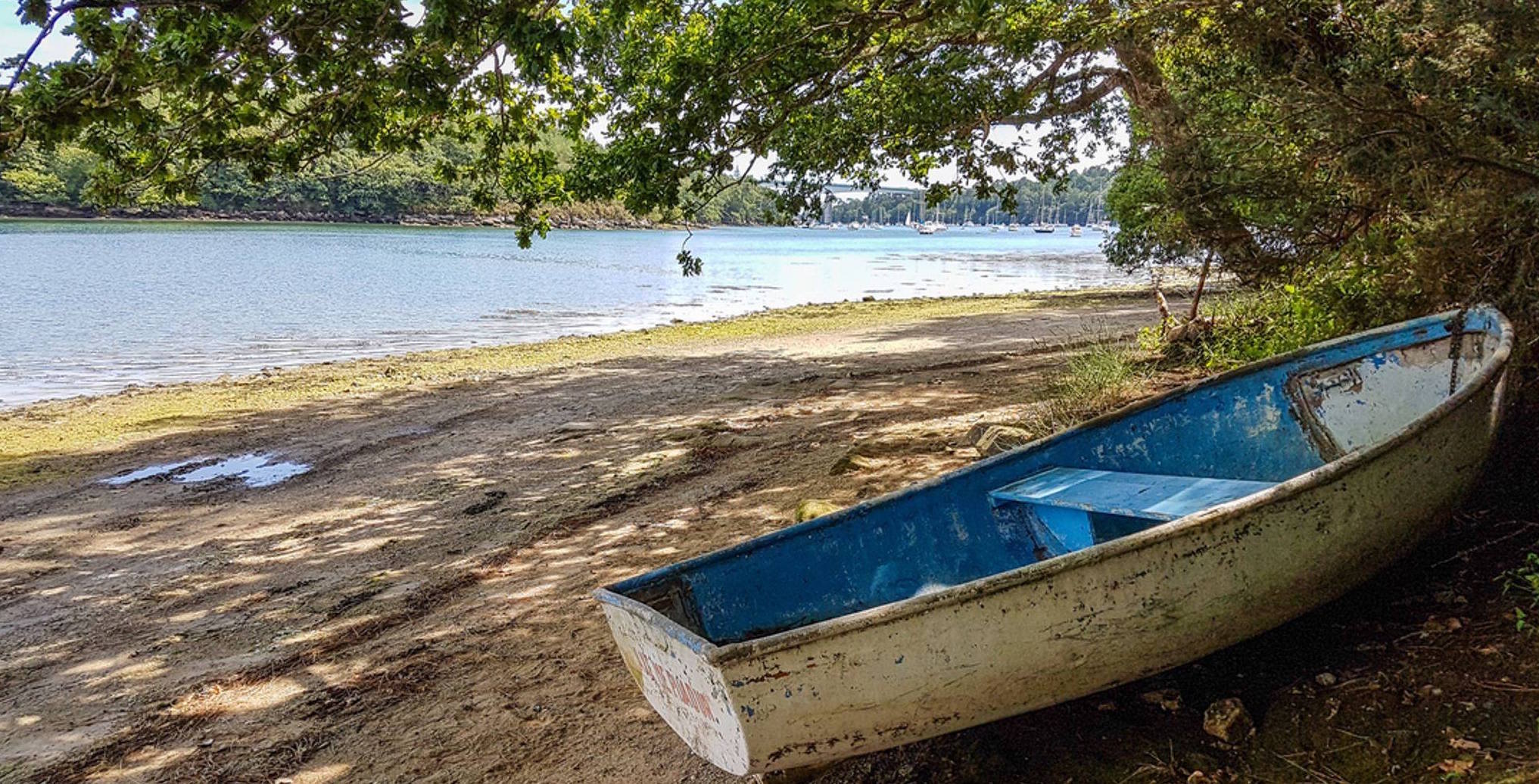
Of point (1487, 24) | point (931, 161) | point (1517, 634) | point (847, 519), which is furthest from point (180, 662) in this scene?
point (931, 161)

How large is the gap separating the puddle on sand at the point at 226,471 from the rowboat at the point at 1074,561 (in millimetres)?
6373

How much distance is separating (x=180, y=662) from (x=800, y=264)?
49.2 metres

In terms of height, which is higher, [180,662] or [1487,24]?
[1487,24]

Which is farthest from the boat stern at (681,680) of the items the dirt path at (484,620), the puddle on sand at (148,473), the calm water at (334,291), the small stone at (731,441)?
the calm water at (334,291)

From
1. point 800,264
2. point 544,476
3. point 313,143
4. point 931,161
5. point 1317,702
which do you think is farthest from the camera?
point 800,264

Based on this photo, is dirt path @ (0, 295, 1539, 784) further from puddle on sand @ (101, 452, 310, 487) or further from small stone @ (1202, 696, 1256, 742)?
puddle on sand @ (101, 452, 310, 487)

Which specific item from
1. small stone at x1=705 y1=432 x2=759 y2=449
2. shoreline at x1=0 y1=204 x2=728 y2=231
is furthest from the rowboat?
shoreline at x1=0 y1=204 x2=728 y2=231

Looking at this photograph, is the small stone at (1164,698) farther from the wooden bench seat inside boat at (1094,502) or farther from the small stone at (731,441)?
the small stone at (731,441)

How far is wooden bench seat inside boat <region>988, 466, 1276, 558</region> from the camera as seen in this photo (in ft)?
12.4

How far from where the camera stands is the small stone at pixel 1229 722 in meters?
3.22

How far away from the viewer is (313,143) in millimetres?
6660

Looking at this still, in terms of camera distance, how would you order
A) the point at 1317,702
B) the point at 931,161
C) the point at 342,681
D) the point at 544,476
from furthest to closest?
the point at 931,161 < the point at 544,476 < the point at 342,681 < the point at 1317,702

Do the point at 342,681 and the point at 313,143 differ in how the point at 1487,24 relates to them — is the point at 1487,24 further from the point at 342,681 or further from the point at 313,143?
the point at 313,143

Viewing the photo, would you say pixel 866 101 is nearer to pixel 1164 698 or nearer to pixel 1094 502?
pixel 1094 502
